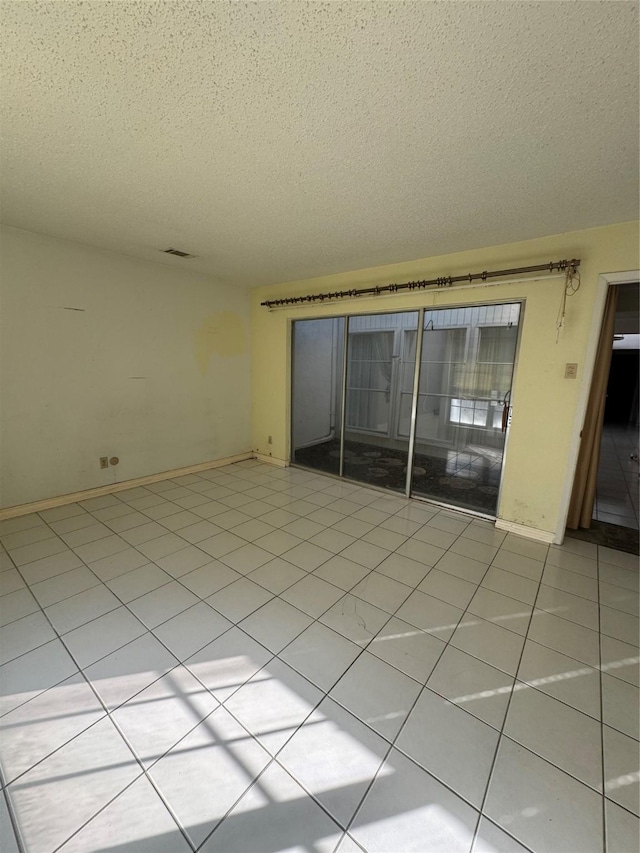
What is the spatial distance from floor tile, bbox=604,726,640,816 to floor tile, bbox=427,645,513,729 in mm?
338

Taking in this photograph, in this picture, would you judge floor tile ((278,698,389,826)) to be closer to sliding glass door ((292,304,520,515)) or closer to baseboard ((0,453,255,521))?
sliding glass door ((292,304,520,515))

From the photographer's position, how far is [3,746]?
1.26 metres

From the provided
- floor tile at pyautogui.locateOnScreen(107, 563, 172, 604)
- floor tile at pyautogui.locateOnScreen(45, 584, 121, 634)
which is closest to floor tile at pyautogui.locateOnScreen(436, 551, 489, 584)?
floor tile at pyautogui.locateOnScreen(107, 563, 172, 604)

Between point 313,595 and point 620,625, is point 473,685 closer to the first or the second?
point 313,595

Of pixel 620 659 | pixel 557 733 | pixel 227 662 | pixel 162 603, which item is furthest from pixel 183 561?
pixel 620 659

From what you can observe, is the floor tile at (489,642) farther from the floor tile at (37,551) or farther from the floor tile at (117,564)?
the floor tile at (37,551)

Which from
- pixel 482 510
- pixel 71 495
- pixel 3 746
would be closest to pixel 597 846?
pixel 3 746

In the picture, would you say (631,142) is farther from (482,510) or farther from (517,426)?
(482,510)

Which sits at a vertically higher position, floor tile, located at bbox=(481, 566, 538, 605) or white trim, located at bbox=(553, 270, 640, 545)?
white trim, located at bbox=(553, 270, 640, 545)

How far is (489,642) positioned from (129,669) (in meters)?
1.81

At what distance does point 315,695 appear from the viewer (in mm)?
1484

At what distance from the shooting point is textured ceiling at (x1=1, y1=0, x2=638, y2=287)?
41.2 inches

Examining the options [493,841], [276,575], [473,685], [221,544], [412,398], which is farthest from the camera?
[412,398]

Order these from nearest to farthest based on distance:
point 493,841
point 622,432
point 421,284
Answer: point 493,841 < point 421,284 < point 622,432
